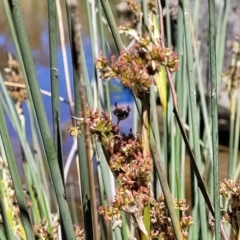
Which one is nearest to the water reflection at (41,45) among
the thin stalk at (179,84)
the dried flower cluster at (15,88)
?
the dried flower cluster at (15,88)

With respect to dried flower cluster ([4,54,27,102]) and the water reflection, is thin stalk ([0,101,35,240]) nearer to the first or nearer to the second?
dried flower cluster ([4,54,27,102])

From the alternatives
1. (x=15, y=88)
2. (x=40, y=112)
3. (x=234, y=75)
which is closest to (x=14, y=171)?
(x=40, y=112)

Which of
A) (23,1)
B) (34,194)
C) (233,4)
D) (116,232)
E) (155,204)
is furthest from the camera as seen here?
(23,1)

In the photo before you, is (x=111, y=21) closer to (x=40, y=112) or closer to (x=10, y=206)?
(x=40, y=112)

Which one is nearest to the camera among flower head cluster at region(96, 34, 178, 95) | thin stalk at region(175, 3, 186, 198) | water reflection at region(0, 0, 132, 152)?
flower head cluster at region(96, 34, 178, 95)

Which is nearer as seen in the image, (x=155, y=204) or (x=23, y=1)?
Answer: (x=155, y=204)

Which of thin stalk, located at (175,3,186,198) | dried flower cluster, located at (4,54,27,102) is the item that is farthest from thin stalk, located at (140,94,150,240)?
dried flower cluster, located at (4,54,27,102)

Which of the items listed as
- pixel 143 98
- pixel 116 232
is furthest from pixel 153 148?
pixel 116 232

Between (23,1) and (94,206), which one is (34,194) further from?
(23,1)
